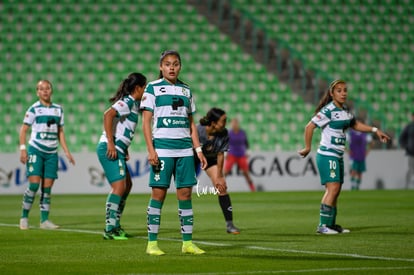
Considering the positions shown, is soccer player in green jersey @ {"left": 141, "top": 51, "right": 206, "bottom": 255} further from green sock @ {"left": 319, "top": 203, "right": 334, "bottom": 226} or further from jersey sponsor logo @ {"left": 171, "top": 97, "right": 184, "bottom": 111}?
green sock @ {"left": 319, "top": 203, "right": 334, "bottom": 226}

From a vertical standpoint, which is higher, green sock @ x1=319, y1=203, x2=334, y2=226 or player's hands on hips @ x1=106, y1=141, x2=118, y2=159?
player's hands on hips @ x1=106, y1=141, x2=118, y2=159

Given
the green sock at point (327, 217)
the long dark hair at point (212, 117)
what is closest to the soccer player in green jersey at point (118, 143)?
the long dark hair at point (212, 117)

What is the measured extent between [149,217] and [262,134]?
19.4 m

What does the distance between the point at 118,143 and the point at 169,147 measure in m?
2.53

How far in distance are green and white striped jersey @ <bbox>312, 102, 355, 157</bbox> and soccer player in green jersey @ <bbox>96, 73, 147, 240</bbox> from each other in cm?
262

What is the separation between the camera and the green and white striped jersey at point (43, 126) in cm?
1423

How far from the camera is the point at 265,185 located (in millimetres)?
26797

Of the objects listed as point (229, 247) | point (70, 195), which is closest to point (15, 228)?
point (229, 247)

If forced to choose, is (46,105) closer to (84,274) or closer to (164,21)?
(84,274)

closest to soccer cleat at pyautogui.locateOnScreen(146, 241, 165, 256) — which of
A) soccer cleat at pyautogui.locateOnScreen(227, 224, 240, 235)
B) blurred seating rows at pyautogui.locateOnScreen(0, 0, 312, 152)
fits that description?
soccer cleat at pyautogui.locateOnScreen(227, 224, 240, 235)

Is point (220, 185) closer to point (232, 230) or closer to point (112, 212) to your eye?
point (232, 230)

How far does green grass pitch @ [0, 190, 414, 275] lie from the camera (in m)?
8.54

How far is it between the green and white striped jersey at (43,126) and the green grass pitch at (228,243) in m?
1.30

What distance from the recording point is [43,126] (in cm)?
1426
